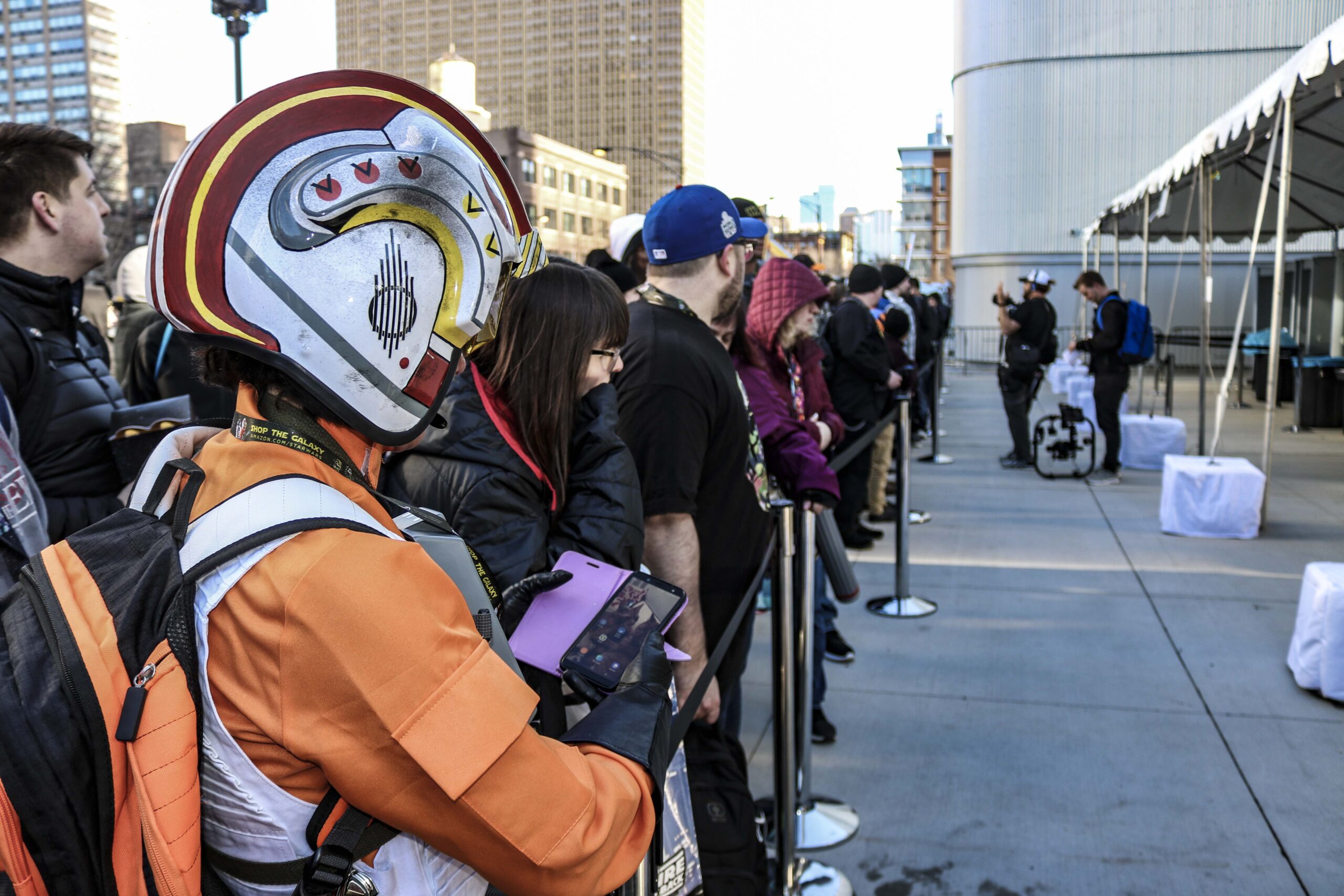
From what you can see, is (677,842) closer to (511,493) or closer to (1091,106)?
(511,493)

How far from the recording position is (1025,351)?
1112 cm

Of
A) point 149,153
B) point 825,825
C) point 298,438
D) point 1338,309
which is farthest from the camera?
point 149,153

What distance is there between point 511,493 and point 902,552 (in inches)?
170

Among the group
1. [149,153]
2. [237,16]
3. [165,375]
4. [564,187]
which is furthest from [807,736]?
[564,187]

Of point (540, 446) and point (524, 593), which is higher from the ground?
point (540, 446)

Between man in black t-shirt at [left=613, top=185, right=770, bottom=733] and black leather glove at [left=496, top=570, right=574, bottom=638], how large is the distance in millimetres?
1032

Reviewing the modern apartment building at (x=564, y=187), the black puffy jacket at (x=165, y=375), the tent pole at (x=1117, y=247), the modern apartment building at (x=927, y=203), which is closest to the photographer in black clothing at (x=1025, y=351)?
the tent pole at (x=1117, y=247)

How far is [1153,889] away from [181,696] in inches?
125

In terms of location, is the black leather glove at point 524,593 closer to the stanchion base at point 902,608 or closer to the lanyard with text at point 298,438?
the lanyard with text at point 298,438

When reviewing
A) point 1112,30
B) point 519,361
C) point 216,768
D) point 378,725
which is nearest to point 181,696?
point 216,768

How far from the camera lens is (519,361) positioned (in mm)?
2398

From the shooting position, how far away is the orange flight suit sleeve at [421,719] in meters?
1.02

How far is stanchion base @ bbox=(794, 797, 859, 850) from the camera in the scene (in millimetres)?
3617

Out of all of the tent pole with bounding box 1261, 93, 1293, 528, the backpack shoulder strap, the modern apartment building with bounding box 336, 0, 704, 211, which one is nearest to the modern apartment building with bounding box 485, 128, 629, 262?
the modern apartment building with bounding box 336, 0, 704, 211
